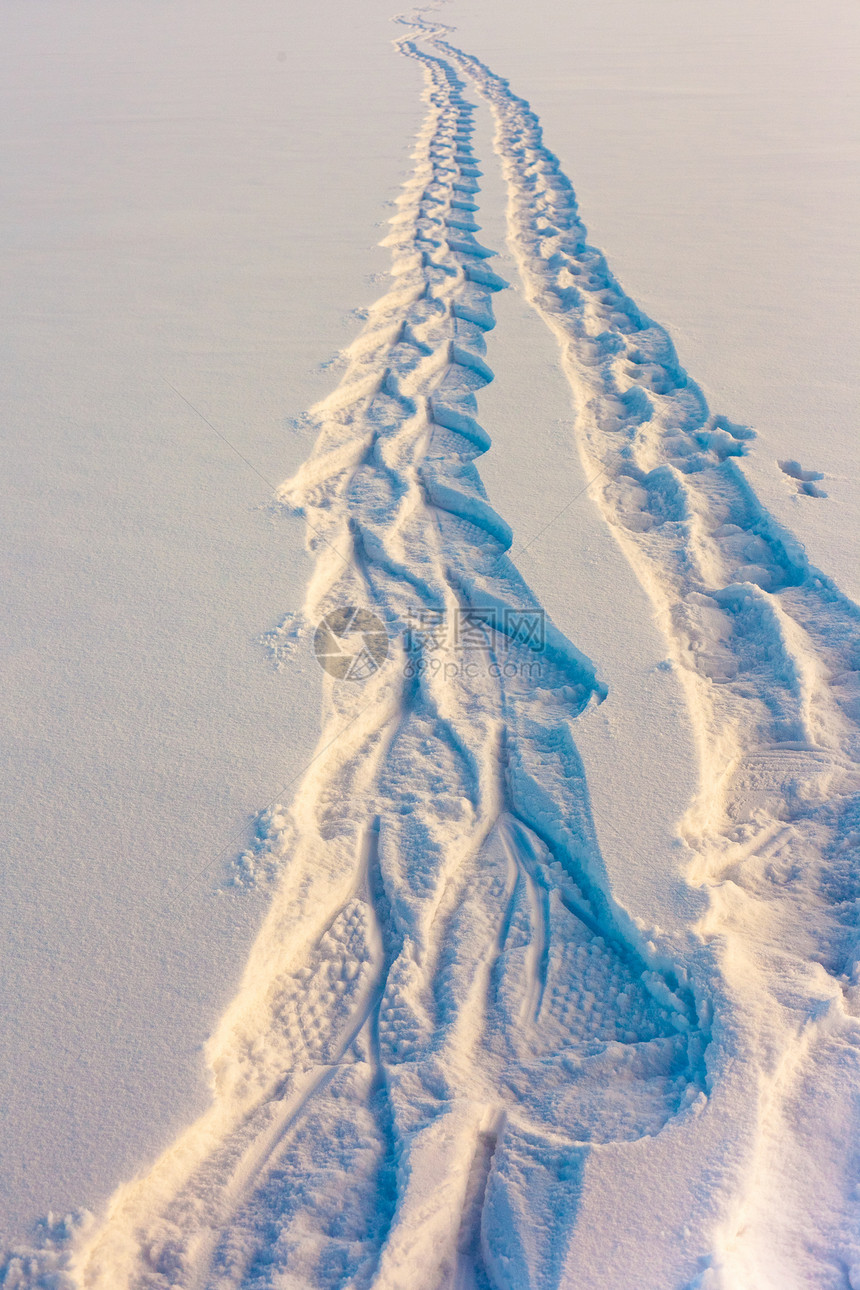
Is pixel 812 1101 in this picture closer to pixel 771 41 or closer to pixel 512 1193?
pixel 512 1193

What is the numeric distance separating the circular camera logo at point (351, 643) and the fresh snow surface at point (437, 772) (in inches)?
0.5

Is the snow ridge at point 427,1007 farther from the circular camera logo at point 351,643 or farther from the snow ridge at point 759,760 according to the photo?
the snow ridge at point 759,760

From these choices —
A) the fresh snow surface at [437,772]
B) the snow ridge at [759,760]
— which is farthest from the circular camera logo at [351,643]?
the snow ridge at [759,760]

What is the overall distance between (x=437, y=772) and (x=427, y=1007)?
0.49m

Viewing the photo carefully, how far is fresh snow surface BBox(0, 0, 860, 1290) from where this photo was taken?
111 centimetres

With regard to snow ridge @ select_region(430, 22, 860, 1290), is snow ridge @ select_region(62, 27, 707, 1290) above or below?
below

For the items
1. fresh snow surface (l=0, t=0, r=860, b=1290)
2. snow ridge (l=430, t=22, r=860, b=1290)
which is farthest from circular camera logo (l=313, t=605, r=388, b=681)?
snow ridge (l=430, t=22, r=860, b=1290)

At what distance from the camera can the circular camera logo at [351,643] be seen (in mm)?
1941

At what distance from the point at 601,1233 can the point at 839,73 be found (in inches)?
366

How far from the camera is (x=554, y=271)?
3879 millimetres

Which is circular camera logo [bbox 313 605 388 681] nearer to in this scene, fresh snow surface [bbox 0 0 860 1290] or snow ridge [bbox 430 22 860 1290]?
fresh snow surface [bbox 0 0 860 1290]

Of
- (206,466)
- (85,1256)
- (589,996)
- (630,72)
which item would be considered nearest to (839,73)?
(630,72)

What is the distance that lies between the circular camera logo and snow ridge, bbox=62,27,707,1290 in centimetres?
3

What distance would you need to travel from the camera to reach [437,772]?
171cm
